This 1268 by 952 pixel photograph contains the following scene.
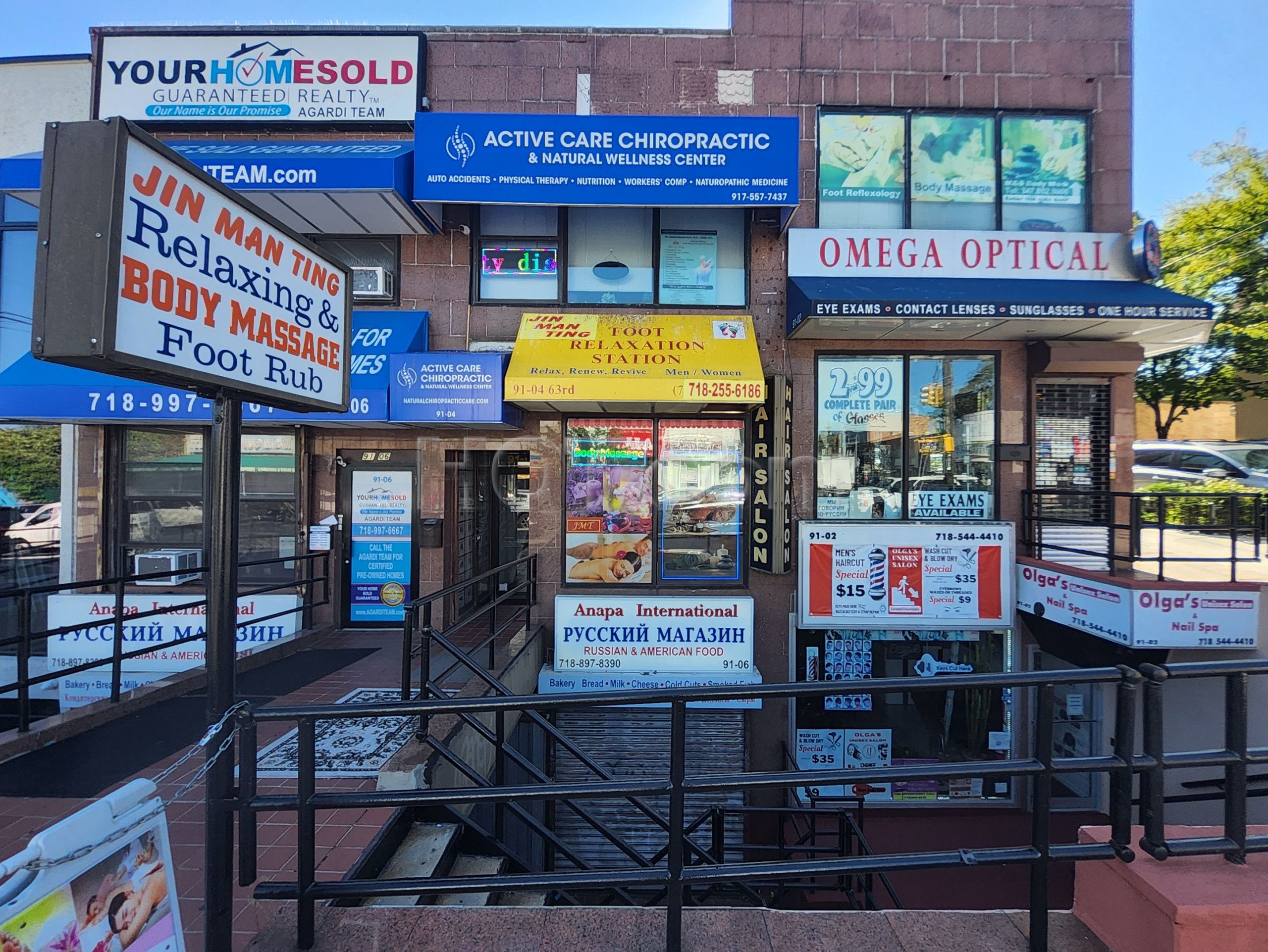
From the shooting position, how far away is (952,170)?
8.01 metres

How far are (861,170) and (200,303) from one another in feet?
27.3

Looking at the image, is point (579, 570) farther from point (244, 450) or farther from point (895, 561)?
point (244, 450)

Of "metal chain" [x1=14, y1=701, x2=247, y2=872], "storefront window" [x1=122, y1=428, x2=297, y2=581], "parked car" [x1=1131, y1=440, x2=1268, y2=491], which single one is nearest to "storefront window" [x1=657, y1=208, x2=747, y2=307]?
"storefront window" [x1=122, y1=428, x2=297, y2=581]

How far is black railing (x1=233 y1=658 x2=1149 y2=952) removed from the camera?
221cm

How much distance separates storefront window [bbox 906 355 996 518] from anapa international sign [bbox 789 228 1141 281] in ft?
3.83

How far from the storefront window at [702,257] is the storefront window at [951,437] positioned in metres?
2.72

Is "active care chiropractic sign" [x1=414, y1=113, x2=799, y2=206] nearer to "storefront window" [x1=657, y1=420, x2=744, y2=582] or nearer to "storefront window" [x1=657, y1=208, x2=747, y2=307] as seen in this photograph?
"storefront window" [x1=657, y1=208, x2=747, y2=307]

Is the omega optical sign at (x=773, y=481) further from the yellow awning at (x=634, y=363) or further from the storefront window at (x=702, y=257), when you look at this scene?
the storefront window at (x=702, y=257)

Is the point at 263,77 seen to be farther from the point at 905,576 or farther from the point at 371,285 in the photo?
the point at 905,576

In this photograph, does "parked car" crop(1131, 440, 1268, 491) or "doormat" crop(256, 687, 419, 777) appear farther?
"parked car" crop(1131, 440, 1268, 491)

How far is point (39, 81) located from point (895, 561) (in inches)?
524

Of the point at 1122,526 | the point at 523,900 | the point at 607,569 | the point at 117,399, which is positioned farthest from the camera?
the point at 607,569

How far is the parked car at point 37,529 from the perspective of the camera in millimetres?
8602

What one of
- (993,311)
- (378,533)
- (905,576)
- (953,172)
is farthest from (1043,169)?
(378,533)
